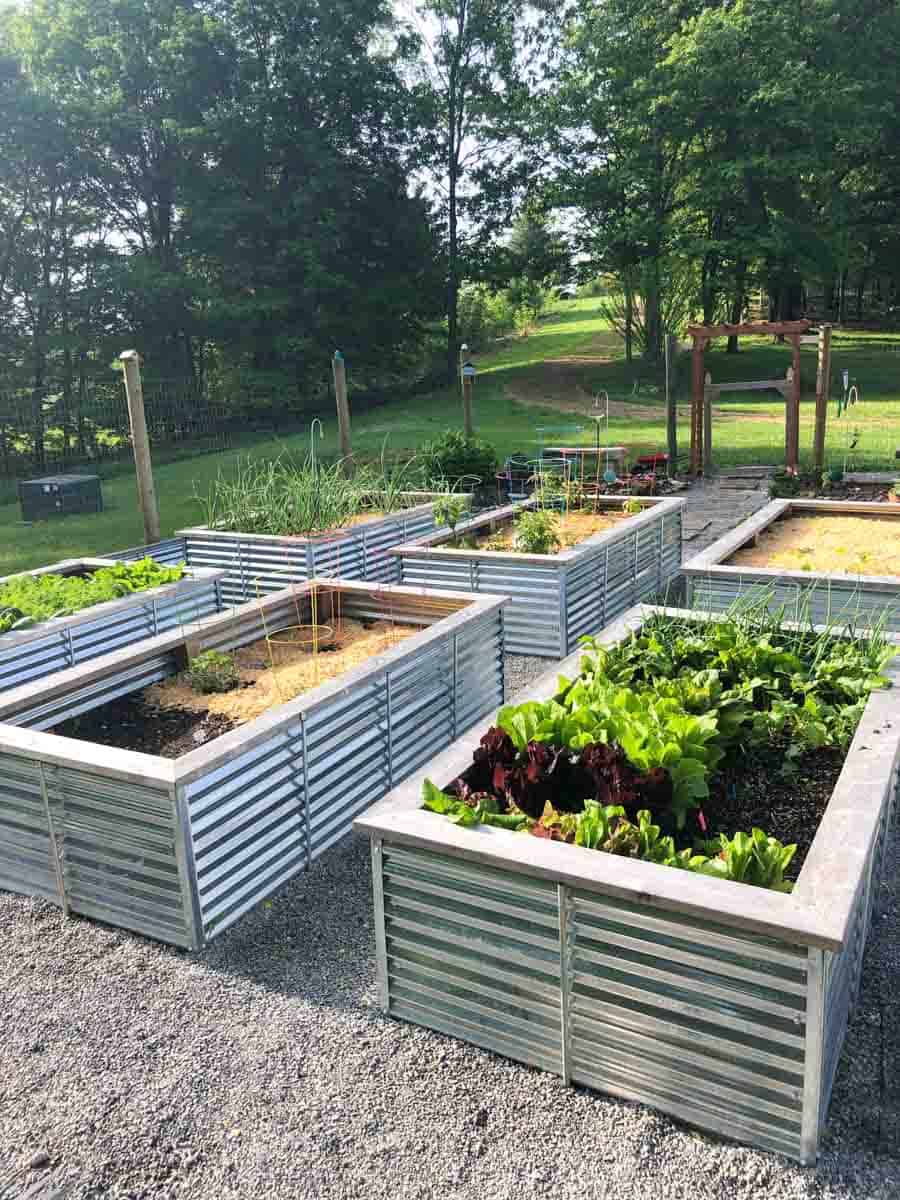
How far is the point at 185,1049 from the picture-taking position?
267cm

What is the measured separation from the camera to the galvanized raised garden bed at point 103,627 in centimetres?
478

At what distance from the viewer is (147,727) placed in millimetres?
3924

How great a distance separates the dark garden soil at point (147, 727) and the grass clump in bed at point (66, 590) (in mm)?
1214

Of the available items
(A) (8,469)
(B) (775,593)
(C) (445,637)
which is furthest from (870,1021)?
(A) (8,469)

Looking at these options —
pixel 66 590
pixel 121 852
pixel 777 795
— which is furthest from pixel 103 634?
pixel 777 795

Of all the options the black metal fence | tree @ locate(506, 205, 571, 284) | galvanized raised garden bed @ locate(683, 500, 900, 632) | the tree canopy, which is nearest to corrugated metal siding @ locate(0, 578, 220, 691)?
galvanized raised garden bed @ locate(683, 500, 900, 632)

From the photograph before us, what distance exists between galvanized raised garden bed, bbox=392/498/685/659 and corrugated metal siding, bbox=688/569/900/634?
977 millimetres

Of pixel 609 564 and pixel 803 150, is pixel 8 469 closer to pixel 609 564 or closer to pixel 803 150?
pixel 609 564

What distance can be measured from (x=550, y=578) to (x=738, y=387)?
7430 mm

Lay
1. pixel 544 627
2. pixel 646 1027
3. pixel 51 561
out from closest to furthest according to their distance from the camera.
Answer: pixel 646 1027, pixel 544 627, pixel 51 561

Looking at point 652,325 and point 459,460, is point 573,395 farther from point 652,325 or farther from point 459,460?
point 459,460

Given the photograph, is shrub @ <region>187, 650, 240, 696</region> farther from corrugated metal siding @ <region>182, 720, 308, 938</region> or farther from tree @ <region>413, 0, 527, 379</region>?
tree @ <region>413, 0, 527, 379</region>

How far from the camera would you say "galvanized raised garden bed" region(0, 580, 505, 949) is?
10.1ft

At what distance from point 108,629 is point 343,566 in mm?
2126
